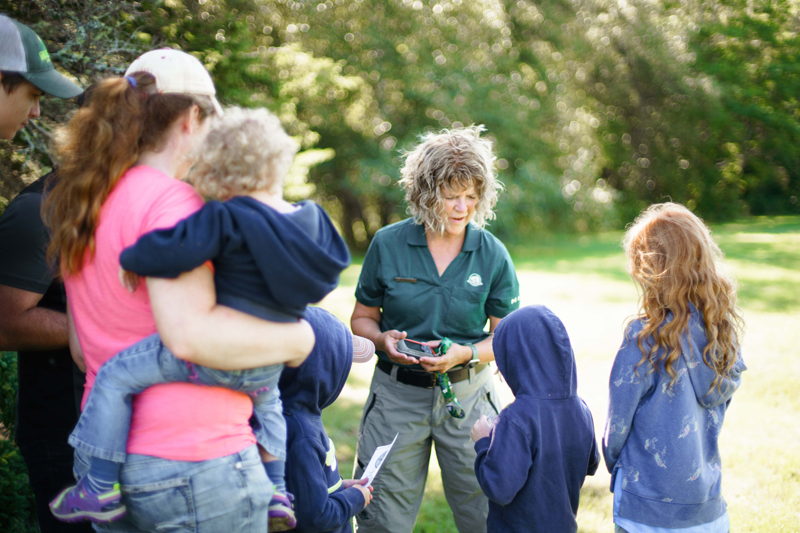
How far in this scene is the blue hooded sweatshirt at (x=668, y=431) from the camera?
7.22ft

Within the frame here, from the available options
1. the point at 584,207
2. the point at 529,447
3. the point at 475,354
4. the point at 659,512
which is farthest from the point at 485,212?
the point at 584,207

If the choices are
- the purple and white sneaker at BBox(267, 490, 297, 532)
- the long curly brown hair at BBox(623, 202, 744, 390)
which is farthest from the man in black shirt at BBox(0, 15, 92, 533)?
the long curly brown hair at BBox(623, 202, 744, 390)

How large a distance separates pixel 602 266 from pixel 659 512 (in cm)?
1319

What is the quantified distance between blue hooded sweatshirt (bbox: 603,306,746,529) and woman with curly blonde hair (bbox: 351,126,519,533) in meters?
0.69

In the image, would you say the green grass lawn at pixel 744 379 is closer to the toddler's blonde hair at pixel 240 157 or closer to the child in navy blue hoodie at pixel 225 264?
the child in navy blue hoodie at pixel 225 264

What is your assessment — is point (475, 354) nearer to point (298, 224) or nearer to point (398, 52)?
point (298, 224)

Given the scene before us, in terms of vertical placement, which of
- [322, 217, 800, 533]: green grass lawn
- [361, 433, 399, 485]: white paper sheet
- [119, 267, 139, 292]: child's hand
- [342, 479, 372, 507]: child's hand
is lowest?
[322, 217, 800, 533]: green grass lawn

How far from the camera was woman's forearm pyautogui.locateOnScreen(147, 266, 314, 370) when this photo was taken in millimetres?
1330

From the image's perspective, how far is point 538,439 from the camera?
6.97 feet

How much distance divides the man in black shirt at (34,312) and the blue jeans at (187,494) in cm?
70

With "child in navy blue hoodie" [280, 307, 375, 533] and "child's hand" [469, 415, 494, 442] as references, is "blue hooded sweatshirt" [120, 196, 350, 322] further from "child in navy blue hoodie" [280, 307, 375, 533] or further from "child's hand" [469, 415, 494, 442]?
"child's hand" [469, 415, 494, 442]

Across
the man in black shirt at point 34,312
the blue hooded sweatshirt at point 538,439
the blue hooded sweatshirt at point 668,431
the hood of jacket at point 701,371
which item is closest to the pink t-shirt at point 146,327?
the man in black shirt at point 34,312

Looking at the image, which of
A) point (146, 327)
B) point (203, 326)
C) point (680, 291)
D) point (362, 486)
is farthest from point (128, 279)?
point (680, 291)

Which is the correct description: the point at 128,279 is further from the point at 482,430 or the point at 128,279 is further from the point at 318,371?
the point at 482,430
